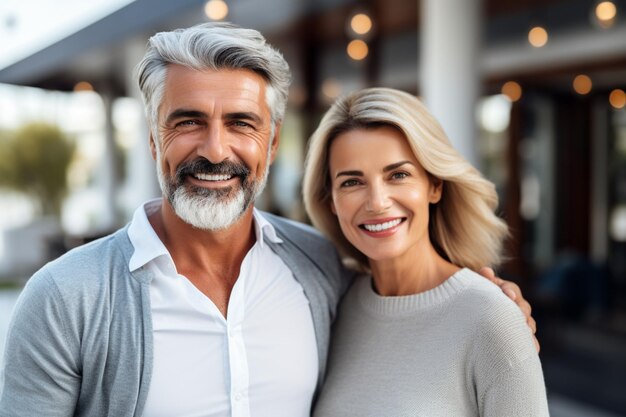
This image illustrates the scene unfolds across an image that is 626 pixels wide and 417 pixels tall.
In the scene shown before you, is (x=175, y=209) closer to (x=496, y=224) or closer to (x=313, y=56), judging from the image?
(x=496, y=224)

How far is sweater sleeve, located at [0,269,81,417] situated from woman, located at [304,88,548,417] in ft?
2.19

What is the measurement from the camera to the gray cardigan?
1423 millimetres

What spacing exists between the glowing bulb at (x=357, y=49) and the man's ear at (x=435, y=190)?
5666mm

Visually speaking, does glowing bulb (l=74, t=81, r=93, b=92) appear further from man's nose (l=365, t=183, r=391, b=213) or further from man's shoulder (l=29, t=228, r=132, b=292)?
man's nose (l=365, t=183, r=391, b=213)

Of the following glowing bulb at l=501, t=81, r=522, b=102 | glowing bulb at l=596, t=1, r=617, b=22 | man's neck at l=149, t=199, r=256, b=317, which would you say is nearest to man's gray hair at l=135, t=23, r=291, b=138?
man's neck at l=149, t=199, r=256, b=317

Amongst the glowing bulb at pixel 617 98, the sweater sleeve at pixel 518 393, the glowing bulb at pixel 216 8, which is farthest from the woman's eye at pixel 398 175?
the glowing bulb at pixel 617 98

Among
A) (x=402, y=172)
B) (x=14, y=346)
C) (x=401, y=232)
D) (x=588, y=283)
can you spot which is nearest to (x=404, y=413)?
(x=401, y=232)

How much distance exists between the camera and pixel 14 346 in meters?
1.44

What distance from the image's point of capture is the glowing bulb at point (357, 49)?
7.34m

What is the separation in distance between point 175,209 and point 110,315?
305 mm

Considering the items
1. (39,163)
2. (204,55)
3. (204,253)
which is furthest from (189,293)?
(39,163)

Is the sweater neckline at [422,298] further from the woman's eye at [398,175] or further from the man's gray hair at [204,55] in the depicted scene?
the man's gray hair at [204,55]

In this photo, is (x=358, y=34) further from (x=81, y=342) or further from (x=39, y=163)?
(x=39, y=163)

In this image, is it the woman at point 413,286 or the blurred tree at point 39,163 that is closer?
the woman at point 413,286
